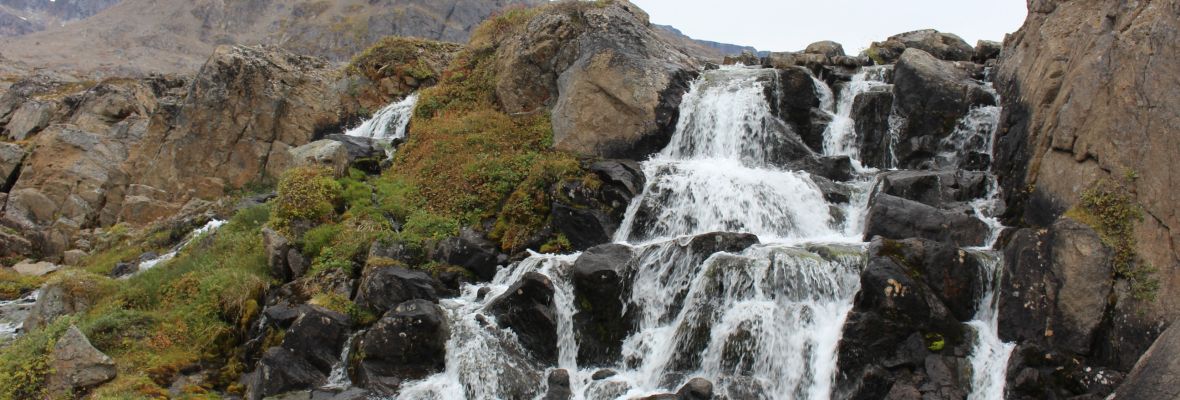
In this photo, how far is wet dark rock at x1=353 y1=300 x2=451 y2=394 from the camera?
42.6 feet

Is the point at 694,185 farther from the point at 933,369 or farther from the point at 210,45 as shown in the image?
the point at 210,45

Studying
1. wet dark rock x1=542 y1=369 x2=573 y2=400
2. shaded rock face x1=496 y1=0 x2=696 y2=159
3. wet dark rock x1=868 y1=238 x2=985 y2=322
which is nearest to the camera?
wet dark rock x1=868 y1=238 x2=985 y2=322

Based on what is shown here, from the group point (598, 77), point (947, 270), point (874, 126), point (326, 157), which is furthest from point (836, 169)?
point (326, 157)

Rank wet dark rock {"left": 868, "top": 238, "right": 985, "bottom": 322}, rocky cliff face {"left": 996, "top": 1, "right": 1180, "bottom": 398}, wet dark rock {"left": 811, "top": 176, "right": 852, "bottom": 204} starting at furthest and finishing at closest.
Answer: wet dark rock {"left": 811, "top": 176, "right": 852, "bottom": 204} → wet dark rock {"left": 868, "top": 238, "right": 985, "bottom": 322} → rocky cliff face {"left": 996, "top": 1, "right": 1180, "bottom": 398}

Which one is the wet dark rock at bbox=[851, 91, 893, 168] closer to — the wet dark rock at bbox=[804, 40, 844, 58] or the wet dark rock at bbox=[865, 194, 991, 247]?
the wet dark rock at bbox=[865, 194, 991, 247]

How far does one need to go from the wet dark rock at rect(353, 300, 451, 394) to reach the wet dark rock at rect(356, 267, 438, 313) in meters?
1.24

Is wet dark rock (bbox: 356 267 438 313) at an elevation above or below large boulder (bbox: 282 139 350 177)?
below

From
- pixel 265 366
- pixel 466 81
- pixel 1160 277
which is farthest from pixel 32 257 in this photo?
pixel 1160 277

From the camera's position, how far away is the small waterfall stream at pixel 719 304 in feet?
39.7

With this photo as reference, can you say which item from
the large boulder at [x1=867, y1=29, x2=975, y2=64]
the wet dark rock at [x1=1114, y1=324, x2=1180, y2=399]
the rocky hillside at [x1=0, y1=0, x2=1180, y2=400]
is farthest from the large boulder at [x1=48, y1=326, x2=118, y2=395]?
the large boulder at [x1=867, y1=29, x2=975, y2=64]

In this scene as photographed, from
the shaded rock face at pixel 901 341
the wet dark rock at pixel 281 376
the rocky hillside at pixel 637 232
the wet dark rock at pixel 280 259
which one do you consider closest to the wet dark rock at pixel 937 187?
the rocky hillside at pixel 637 232

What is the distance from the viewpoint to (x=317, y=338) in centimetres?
1363

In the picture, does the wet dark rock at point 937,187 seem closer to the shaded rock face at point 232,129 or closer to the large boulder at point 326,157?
the large boulder at point 326,157

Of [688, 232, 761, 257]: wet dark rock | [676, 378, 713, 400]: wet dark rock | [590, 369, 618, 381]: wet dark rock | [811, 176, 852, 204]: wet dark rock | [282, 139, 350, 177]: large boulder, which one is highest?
[811, 176, 852, 204]: wet dark rock
